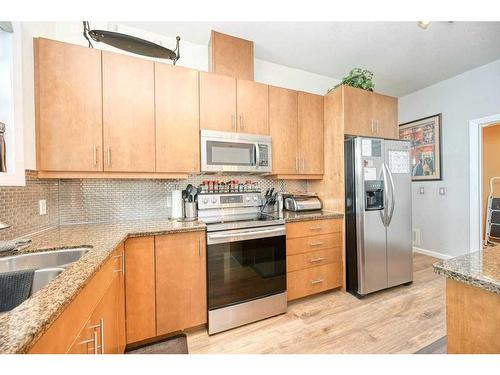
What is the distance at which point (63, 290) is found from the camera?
680 millimetres

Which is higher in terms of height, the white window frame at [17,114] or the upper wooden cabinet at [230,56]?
the upper wooden cabinet at [230,56]

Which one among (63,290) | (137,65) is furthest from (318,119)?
(63,290)

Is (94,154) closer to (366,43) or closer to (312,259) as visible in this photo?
(312,259)

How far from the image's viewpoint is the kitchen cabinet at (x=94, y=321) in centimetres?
61

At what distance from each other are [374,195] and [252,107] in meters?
1.57

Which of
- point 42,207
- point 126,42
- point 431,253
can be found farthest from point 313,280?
point 126,42

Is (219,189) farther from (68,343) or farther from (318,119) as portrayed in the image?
(68,343)

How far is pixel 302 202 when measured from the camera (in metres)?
2.39

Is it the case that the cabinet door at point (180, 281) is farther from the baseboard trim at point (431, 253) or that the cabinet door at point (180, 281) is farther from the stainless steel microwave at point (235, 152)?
the baseboard trim at point (431, 253)

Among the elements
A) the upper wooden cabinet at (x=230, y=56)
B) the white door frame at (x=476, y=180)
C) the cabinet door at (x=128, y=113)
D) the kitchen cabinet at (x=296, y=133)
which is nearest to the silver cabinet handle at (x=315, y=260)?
the kitchen cabinet at (x=296, y=133)

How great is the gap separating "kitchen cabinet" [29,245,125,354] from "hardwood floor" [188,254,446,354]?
62 centimetres

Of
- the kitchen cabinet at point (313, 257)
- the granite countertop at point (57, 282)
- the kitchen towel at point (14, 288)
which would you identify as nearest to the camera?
the granite countertop at point (57, 282)

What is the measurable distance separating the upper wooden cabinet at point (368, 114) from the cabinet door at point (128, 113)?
1923mm
